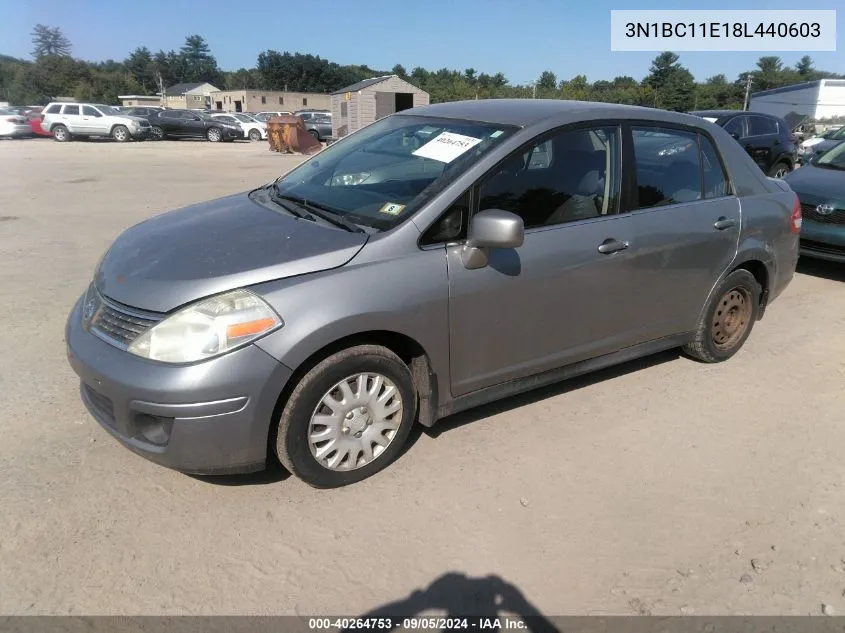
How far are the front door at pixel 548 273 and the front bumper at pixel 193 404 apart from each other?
989 mm

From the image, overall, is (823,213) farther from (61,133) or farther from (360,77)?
(360,77)

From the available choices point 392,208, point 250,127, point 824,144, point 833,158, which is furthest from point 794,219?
point 250,127

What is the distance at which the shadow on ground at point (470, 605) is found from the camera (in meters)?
2.35

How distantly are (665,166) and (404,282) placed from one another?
2093 mm

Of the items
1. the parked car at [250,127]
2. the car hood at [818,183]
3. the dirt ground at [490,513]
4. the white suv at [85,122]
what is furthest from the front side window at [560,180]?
the parked car at [250,127]

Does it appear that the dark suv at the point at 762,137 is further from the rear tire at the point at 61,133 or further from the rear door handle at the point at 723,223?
the rear tire at the point at 61,133

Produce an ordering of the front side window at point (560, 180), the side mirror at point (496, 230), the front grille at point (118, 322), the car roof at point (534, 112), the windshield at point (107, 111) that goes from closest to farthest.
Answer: the front grille at point (118, 322) < the side mirror at point (496, 230) < the front side window at point (560, 180) < the car roof at point (534, 112) < the windshield at point (107, 111)

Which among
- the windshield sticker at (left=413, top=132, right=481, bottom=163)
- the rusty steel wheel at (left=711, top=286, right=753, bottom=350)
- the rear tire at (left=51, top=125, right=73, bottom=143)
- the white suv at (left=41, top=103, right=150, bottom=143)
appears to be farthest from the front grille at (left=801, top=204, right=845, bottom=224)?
the rear tire at (left=51, top=125, right=73, bottom=143)

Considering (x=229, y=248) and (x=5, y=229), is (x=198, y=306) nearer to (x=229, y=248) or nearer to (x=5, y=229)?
(x=229, y=248)

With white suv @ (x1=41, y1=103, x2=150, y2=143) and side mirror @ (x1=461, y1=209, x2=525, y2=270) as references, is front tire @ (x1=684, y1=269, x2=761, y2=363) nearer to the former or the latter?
side mirror @ (x1=461, y1=209, x2=525, y2=270)

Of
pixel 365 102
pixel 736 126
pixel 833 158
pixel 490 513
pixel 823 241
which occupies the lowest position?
pixel 490 513

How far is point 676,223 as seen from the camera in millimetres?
3904

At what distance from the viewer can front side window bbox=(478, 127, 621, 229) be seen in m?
3.26

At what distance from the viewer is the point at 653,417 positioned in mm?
3830
